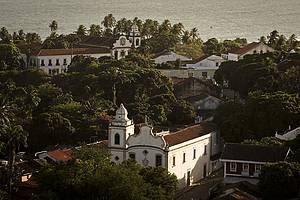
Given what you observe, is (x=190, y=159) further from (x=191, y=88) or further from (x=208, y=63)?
(x=208, y=63)

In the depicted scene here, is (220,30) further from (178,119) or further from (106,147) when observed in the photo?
(106,147)

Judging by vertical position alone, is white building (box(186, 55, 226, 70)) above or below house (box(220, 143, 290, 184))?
above

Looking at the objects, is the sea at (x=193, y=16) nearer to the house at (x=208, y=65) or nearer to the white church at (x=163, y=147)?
the house at (x=208, y=65)

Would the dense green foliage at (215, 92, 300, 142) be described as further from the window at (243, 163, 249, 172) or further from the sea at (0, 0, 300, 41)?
the sea at (0, 0, 300, 41)

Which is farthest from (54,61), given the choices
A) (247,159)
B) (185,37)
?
(247,159)

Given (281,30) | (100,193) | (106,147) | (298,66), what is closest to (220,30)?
(281,30)

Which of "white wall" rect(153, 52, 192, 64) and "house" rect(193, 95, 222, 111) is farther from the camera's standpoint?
"white wall" rect(153, 52, 192, 64)

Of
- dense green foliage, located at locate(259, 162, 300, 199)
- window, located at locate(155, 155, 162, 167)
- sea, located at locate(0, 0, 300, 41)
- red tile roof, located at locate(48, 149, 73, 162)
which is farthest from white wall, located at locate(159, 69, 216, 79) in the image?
sea, located at locate(0, 0, 300, 41)
